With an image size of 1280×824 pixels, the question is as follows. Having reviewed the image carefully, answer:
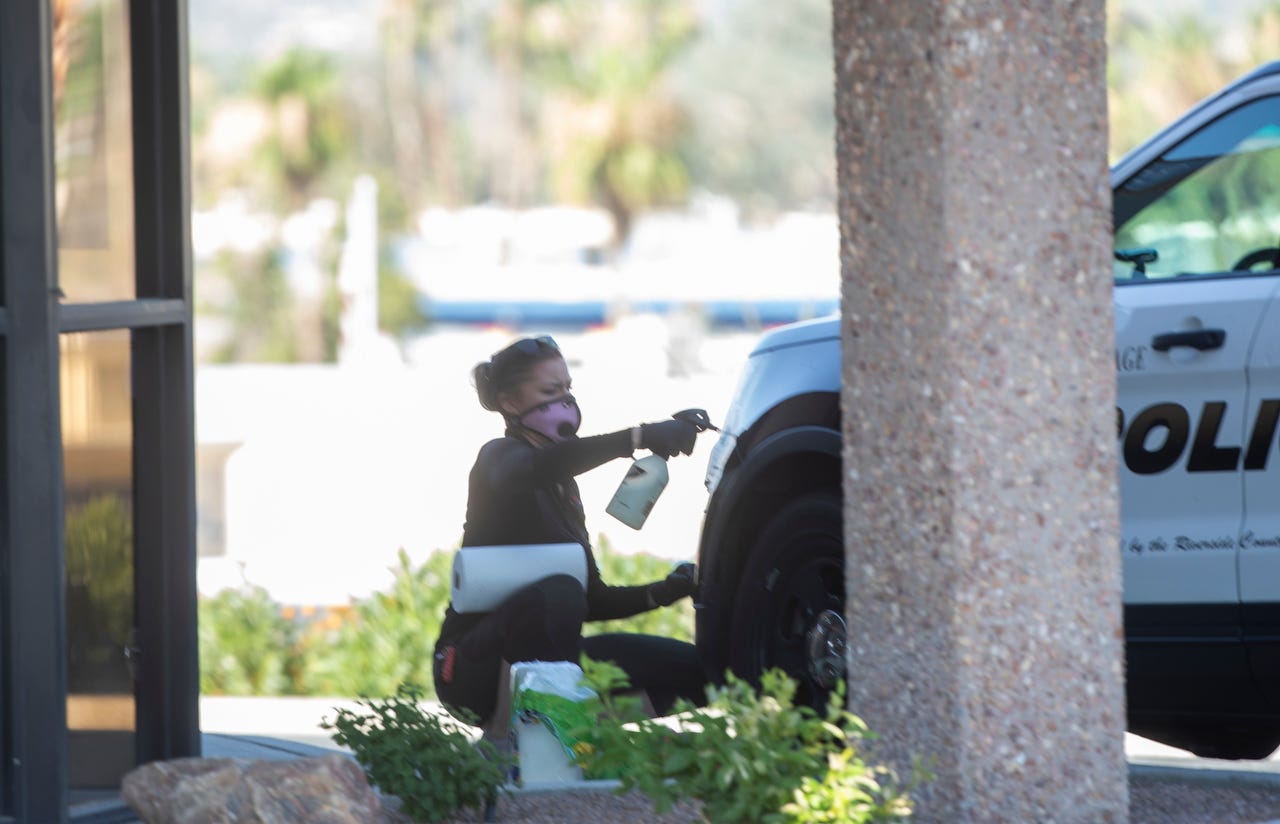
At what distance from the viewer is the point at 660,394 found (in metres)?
22.6

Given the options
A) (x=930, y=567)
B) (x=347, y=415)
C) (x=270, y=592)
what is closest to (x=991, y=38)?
(x=930, y=567)

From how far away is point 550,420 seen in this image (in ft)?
24.0

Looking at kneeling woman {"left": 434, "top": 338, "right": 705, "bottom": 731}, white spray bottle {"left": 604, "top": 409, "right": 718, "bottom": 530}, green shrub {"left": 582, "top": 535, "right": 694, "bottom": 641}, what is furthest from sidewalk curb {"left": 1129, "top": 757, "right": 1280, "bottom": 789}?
green shrub {"left": 582, "top": 535, "right": 694, "bottom": 641}

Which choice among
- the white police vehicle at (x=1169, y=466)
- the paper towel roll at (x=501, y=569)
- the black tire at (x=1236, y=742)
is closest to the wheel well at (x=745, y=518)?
the white police vehicle at (x=1169, y=466)

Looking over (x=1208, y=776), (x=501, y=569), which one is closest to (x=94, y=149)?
(x=501, y=569)

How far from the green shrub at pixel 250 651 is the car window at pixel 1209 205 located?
656 centimetres

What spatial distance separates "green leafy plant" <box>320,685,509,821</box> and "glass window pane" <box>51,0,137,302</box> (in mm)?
1496

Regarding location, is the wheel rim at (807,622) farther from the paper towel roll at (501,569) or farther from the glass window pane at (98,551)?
the glass window pane at (98,551)

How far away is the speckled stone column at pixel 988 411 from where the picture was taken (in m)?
4.56

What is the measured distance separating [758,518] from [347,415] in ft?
47.9

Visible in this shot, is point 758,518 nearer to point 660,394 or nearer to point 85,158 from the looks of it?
point 85,158

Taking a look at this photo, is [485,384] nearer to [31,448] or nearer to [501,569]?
[501,569]

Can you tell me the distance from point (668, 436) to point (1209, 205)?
1950mm

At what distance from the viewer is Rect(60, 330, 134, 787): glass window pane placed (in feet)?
18.9
